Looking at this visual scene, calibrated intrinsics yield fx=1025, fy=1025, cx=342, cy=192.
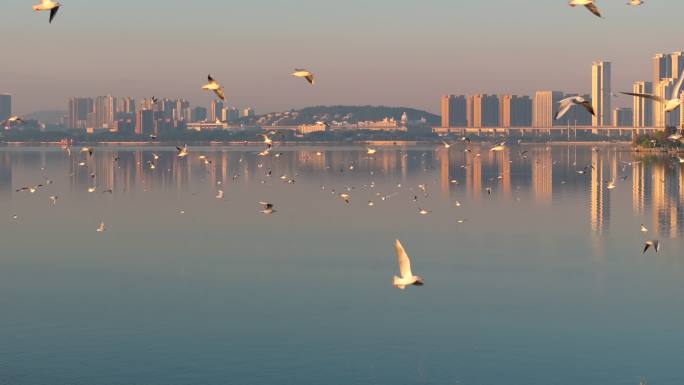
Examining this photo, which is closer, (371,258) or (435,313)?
(435,313)

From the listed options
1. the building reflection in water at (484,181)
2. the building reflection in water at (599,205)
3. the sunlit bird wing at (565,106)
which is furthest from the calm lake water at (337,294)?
the sunlit bird wing at (565,106)

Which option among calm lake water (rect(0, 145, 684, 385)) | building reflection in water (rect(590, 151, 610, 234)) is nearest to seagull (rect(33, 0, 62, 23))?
calm lake water (rect(0, 145, 684, 385))

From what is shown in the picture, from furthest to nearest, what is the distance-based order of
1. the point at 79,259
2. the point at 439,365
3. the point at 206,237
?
the point at 206,237 → the point at 79,259 → the point at 439,365

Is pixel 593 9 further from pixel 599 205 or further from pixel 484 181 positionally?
pixel 484 181

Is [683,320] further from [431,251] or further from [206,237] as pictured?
[206,237]

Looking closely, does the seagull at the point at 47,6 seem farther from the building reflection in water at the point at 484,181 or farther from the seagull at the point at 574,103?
the building reflection in water at the point at 484,181

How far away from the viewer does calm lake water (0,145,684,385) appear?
80.5 feet

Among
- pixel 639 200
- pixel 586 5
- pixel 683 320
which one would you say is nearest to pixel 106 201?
pixel 639 200

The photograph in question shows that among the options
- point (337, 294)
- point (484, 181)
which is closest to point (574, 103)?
point (337, 294)

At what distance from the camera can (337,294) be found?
3288 centimetres

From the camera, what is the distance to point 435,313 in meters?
30.1

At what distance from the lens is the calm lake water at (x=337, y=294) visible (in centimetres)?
2455

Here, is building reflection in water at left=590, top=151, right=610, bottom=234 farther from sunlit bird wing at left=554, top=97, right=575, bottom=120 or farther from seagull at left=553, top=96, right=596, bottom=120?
seagull at left=553, top=96, right=596, bottom=120

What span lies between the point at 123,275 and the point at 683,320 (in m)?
19.0
